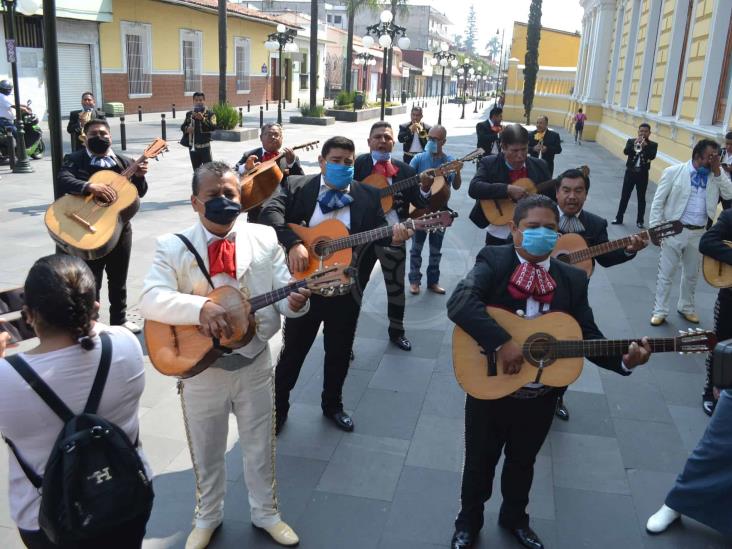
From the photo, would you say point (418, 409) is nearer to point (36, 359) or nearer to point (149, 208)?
point (36, 359)

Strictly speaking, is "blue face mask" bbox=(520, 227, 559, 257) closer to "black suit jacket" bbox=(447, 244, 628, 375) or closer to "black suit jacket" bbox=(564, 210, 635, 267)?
"black suit jacket" bbox=(447, 244, 628, 375)

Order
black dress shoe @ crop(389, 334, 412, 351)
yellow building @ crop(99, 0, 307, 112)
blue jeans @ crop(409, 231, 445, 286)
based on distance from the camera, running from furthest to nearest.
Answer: yellow building @ crop(99, 0, 307, 112) → blue jeans @ crop(409, 231, 445, 286) → black dress shoe @ crop(389, 334, 412, 351)

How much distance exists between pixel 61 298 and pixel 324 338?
2457 mm

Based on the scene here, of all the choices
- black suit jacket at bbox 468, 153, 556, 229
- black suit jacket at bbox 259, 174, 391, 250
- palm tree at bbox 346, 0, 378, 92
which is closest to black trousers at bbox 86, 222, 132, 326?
black suit jacket at bbox 259, 174, 391, 250

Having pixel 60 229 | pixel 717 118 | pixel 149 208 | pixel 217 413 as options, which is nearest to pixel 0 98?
pixel 149 208

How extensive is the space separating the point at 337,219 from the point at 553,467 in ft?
7.18

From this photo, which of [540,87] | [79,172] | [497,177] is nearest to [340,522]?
[497,177]

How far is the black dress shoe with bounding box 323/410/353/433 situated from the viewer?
183 inches

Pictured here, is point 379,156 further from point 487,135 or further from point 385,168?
point 487,135

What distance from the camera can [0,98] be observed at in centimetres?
1429

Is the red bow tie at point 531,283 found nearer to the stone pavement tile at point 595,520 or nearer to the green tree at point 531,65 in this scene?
the stone pavement tile at point 595,520

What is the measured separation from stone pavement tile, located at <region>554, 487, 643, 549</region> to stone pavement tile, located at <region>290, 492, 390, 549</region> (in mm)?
1012

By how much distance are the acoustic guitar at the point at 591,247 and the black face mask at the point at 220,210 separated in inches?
93.4

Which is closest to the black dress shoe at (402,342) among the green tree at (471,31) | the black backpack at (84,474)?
the black backpack at (84,474)
